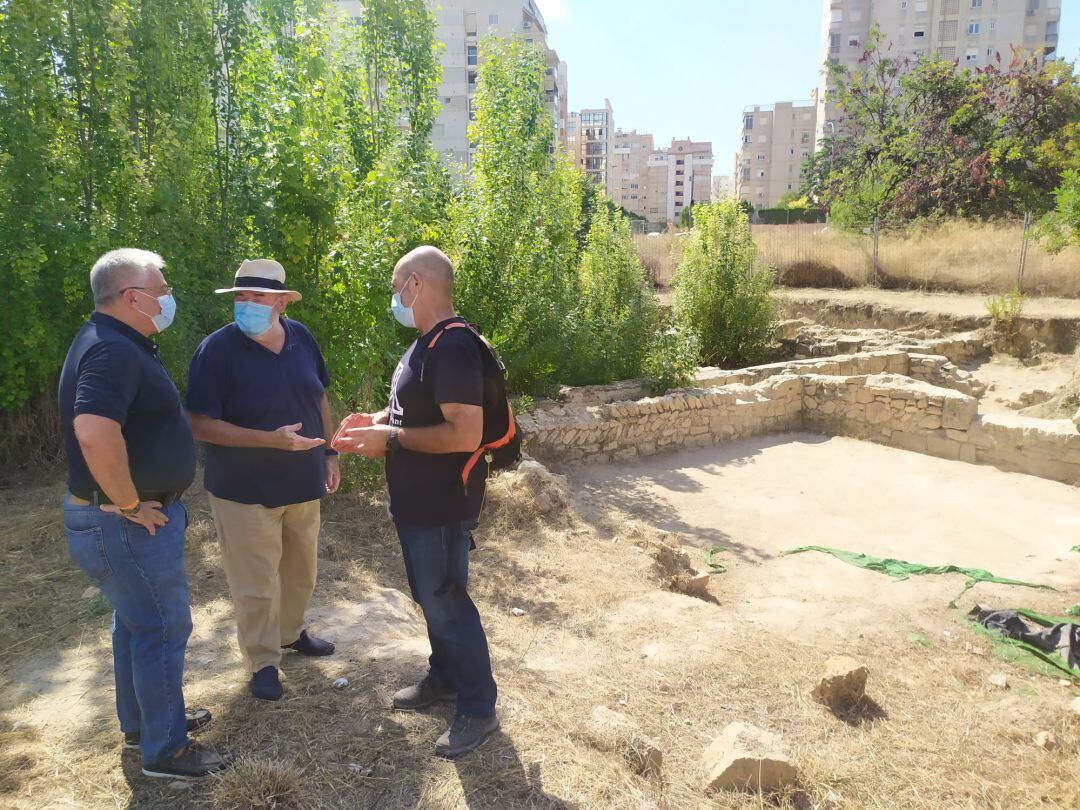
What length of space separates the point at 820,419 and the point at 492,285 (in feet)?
16.6

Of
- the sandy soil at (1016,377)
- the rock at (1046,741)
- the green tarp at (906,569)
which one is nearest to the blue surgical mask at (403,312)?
the rock at (1046,741)

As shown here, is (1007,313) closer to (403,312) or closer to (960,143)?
(960,143)

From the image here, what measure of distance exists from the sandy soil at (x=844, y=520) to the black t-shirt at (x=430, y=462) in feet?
9.36

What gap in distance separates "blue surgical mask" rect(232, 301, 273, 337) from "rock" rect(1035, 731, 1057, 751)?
3.87 metres

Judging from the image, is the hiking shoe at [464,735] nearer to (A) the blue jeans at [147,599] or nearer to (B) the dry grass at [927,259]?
(A) the blue jeans at [147,599]

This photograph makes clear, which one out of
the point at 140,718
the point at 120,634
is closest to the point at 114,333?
the point at 120,634

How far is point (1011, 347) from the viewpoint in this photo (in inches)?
544

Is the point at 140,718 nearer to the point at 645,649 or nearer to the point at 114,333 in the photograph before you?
the point at 114,333

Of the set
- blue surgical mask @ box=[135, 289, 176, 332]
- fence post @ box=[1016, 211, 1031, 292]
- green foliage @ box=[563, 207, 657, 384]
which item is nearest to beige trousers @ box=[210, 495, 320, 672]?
blue surgical mask @ box=[135, 289, 176, 332]

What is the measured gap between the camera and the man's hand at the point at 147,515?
2.27 m

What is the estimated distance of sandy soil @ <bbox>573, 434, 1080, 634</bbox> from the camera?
16.5ft

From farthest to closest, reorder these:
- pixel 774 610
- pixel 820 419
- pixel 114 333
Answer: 1. pixel 820 419
2. pixel 774 610
3. pixel 114 333

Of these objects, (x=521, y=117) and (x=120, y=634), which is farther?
(x=521, y=117)

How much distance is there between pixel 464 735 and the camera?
2.64m
